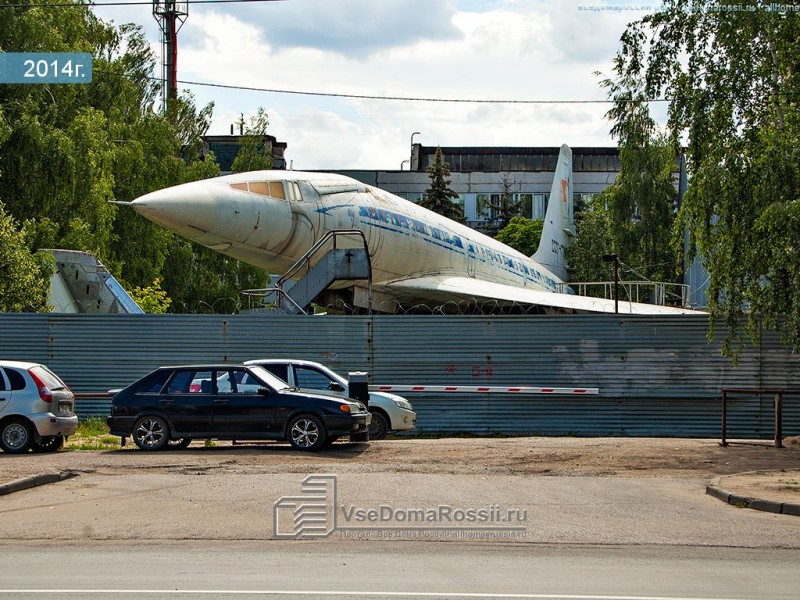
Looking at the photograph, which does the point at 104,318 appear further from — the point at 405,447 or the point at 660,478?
the point at 660,478

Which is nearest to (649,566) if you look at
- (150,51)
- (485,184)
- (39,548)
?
(39,548)

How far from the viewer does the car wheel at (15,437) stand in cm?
1720

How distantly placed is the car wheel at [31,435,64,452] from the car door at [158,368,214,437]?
5.88 ft

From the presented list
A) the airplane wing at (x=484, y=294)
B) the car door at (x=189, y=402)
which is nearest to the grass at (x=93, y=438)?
the car door at (x=189, y=402)

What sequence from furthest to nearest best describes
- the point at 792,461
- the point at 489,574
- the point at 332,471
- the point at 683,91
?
1. the point at 683,91
2. the point at 792,461
3. the point at 332,471
4. the point at 489,574

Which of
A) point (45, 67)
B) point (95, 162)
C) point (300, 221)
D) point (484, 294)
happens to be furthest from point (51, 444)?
point (45, 67)

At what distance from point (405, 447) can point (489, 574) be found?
10196 mm

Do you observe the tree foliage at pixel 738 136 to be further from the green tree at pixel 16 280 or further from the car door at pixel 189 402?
the green tree at pixel 16 280

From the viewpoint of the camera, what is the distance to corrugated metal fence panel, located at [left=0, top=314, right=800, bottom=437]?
23312 millimetres

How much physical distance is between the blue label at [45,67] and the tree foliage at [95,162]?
0.52 meters

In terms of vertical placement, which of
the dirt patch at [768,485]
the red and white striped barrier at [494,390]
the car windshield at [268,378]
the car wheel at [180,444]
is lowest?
the car wheel at [180,444]

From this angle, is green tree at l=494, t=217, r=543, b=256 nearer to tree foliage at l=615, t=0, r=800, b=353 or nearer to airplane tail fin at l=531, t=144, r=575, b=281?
airplane tail fin at l=531, t=144, r=575, b=281

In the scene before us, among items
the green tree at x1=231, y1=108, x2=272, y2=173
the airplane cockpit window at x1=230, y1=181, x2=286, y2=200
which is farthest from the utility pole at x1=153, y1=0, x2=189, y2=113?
the airplane cockpit window at x1=230, y1=181, x2=286, y2=200

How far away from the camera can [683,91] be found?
19547 mm
